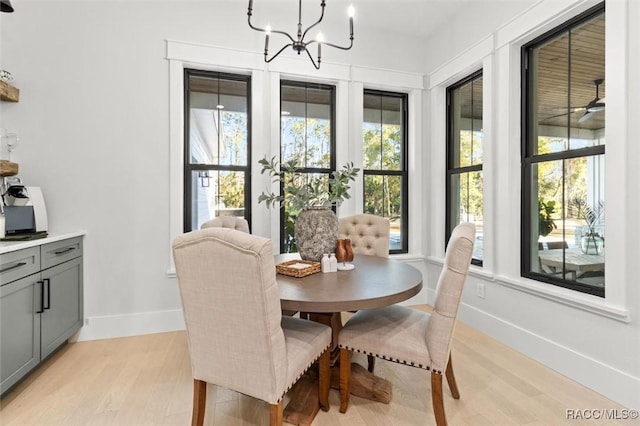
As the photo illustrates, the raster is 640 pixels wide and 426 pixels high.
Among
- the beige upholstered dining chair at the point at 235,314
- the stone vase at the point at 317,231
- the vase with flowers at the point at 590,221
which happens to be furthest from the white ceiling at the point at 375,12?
the beige upholstered dining chair at the point at 235,314

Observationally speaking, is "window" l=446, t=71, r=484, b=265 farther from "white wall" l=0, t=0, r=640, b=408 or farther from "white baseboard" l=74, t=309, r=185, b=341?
"white baseboard" l=74, t=309, r=185, b=341

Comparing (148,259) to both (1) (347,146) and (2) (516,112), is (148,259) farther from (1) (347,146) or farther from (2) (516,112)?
(2) (516,112)

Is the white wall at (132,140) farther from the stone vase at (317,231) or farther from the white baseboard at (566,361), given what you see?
the stone vase at (317,231)

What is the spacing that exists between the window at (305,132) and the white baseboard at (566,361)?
1954 millimetres

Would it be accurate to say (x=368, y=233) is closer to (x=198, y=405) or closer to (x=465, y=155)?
(x=465, y=155)

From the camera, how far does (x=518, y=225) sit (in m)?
2.68

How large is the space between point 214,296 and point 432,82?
Result: 131 inches

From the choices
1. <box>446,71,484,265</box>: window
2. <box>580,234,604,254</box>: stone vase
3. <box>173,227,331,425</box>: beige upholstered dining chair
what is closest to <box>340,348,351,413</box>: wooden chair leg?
<box>173,227,331,425</box>: beige upholstered dining chair

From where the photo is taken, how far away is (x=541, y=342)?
2.37 metres

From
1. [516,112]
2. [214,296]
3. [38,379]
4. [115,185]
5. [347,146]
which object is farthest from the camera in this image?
[347,146]

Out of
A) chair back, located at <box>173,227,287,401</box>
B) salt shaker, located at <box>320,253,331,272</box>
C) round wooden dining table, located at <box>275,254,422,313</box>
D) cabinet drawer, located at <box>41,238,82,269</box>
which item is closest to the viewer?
chair back, located at <box>173,227,287,401</box>

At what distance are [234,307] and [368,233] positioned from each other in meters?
1.69

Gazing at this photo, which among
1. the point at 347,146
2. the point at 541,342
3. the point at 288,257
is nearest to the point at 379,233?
the point at 288,257

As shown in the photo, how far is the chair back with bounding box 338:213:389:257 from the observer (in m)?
2.74
